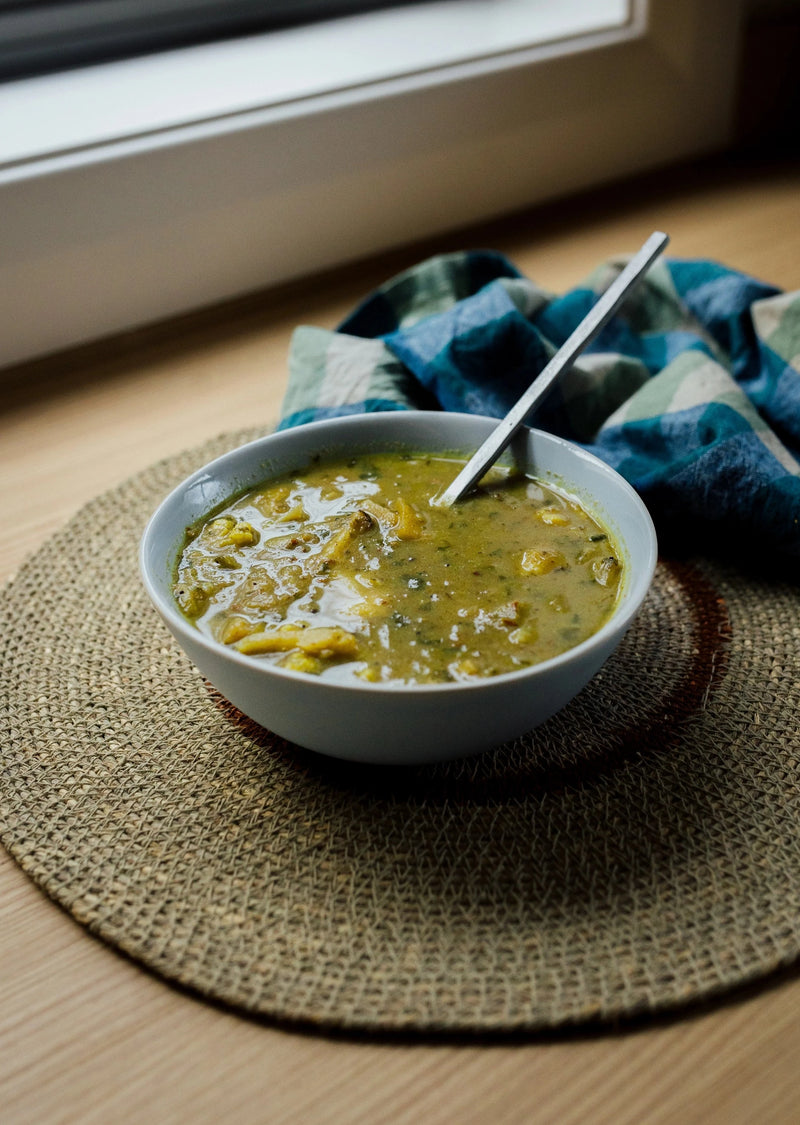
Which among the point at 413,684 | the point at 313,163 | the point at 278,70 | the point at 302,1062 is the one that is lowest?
the point at 302,1062

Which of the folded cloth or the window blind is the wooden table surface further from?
the window blind

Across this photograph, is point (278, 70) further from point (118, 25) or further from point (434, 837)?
point (434, 837)

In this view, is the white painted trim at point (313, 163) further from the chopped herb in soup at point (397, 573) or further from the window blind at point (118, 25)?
the chopped herb in soup at point (397, 573)

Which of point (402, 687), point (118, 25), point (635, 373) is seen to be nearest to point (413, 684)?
point (402, 687)

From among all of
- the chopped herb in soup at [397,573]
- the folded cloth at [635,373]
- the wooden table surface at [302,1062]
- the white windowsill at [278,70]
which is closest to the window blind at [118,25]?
the white windowsill at [278,70]

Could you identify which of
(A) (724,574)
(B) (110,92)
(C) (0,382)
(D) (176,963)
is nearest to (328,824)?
(D) (176,963)

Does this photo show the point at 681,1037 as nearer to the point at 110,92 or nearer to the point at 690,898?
the point at 690,898
